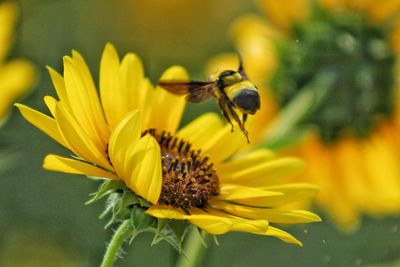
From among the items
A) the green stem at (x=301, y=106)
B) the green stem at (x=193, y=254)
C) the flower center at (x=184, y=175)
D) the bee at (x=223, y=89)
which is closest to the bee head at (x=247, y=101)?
the bee at (x=223, y=89)

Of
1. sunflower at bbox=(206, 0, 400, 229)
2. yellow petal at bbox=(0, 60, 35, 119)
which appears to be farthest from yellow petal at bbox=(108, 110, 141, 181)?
sunflower at bbox=(206, 0, 400, 229)

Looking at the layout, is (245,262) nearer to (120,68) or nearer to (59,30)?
(59,30)

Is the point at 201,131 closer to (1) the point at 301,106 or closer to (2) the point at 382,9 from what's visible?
(1) the point at 301,106

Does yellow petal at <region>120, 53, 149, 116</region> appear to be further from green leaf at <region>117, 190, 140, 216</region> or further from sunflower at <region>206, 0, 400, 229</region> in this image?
sunflower at <region>206, 0, 400, 229</region>

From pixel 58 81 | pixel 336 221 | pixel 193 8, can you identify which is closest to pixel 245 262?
pixel 336 221

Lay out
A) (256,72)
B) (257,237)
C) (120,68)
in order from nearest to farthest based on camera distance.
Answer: (120,68) → (257,237) → (256,72)

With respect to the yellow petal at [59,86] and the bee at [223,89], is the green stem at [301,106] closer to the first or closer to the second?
the bee at [223,89]
